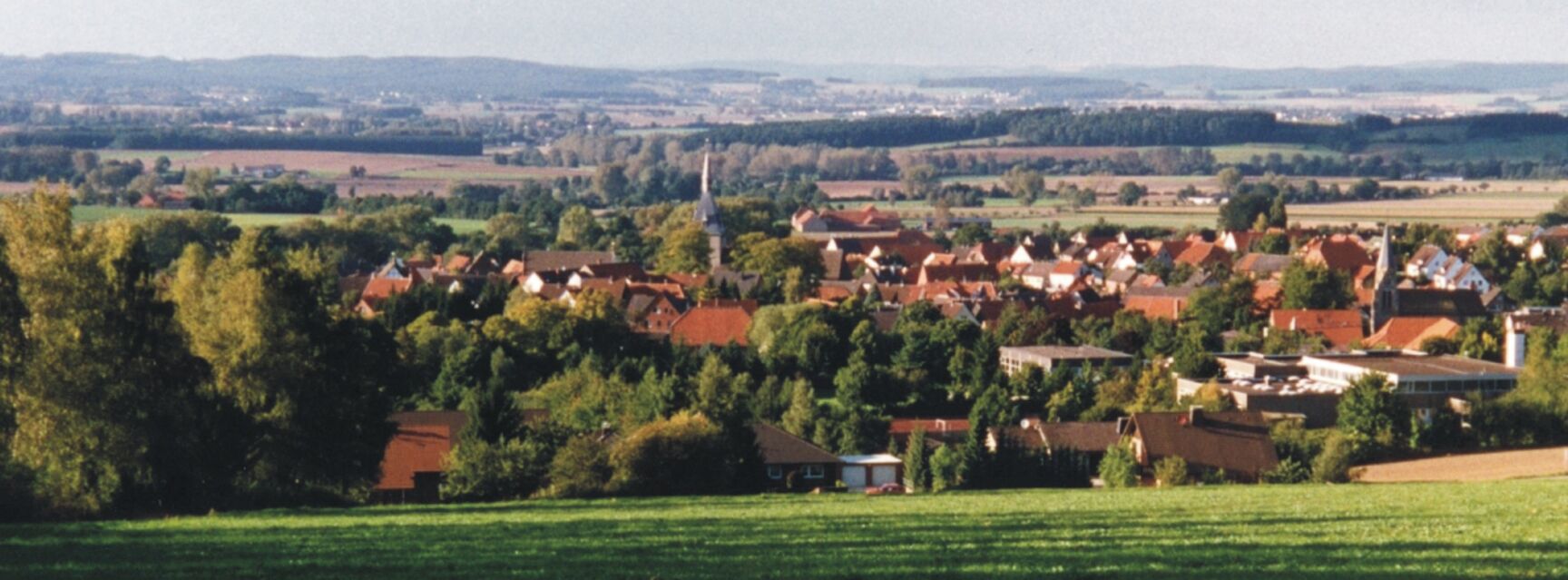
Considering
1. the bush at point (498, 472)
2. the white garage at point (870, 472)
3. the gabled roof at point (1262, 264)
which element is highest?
the bush at point (498, 472)

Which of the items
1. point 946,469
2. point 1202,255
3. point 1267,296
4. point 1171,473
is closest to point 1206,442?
point 1171,473

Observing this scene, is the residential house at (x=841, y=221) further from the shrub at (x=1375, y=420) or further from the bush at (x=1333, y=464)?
the bush at (x=1333, y=464)

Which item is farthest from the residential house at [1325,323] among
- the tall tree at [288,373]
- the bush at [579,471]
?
the tall tree at [288,373]

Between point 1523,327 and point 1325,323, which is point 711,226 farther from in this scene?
point 1523,327

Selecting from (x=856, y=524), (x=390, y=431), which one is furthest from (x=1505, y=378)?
(x=856, y=524)

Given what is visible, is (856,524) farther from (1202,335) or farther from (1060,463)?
(1202,335)

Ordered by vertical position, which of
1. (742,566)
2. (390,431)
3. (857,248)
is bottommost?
(857,248)
